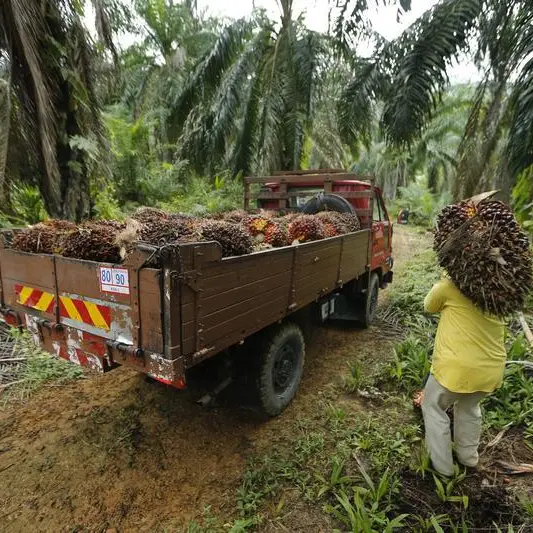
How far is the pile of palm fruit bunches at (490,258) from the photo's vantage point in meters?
1.99

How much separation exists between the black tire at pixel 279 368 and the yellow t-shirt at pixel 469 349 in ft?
3.89

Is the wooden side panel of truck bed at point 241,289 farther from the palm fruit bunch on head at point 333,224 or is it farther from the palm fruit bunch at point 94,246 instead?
the palm fruit bunch at point 94,246

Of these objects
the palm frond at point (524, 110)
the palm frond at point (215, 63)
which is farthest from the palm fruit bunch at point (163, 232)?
the palm frond at point (215, 63)

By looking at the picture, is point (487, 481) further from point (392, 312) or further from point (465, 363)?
point (392, 312)

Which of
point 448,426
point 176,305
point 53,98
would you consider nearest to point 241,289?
point 176,305

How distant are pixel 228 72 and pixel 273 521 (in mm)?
9560

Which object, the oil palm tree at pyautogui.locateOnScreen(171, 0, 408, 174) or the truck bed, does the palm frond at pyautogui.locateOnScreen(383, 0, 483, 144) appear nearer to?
the oil palm tree at pyautogui.locateOnScreen(171, 0, 408, 174)

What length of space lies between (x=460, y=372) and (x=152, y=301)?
1875mm

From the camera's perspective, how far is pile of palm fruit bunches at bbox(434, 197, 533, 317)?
1.99 m

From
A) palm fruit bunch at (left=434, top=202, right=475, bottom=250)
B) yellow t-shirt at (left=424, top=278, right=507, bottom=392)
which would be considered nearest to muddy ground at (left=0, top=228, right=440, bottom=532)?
yellow t-shirt at (left=424, top=278, right=507, bottom=392)

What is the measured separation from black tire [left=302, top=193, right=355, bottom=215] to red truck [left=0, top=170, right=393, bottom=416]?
1.11 meters

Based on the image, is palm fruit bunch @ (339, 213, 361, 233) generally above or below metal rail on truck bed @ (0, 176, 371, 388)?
above

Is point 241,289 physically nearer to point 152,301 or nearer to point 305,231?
point 152,301

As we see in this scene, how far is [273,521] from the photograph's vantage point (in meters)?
2.04
